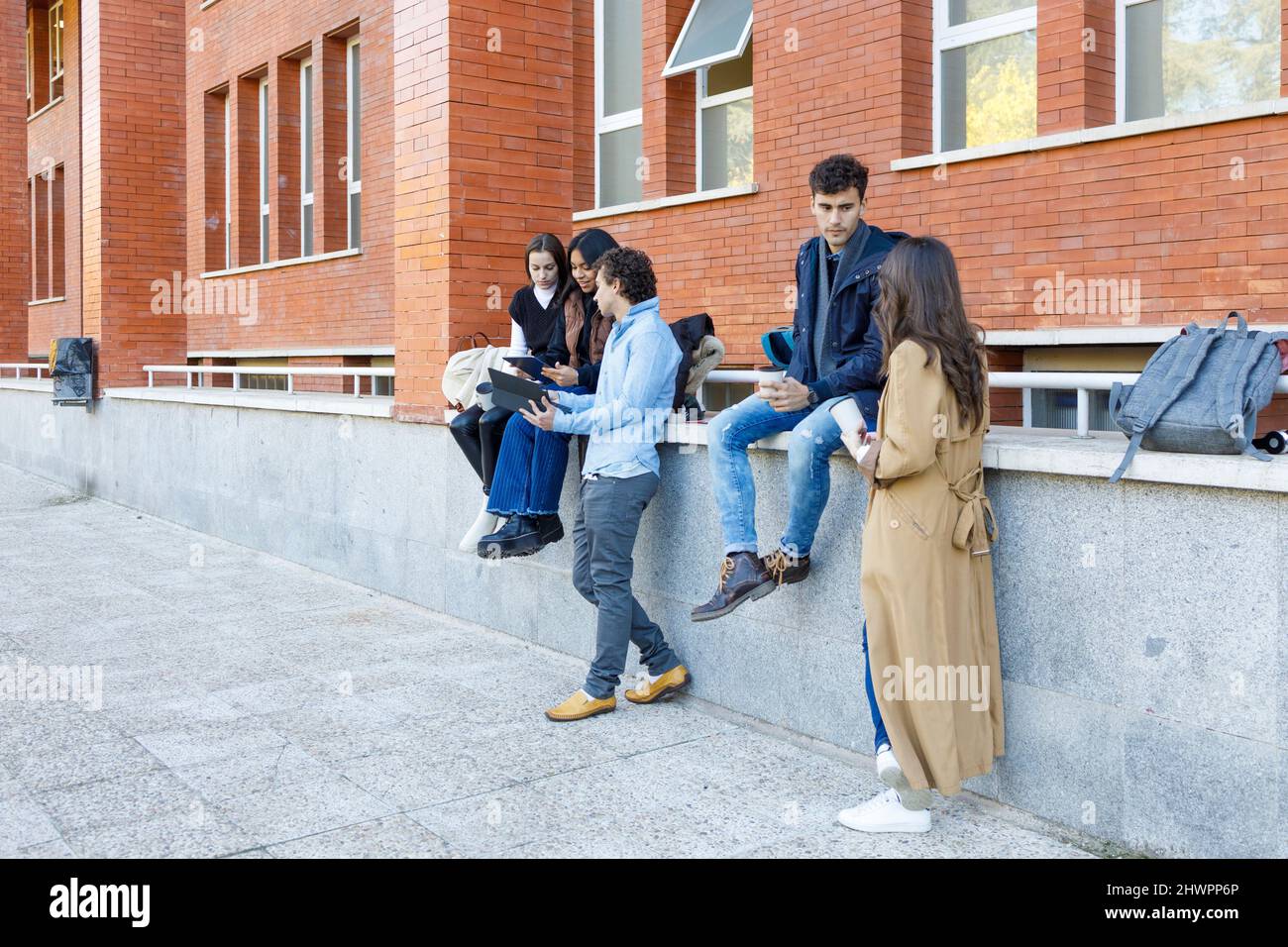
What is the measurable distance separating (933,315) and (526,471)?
2.71 metres

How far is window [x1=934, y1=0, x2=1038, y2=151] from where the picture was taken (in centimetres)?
832

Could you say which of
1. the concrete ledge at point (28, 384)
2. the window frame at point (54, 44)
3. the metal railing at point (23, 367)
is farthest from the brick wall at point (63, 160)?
the concrete ledge at point (28, 384)

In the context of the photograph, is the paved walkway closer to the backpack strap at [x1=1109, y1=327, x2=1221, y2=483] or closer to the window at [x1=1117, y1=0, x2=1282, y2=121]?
the backpack strap at [x1=1109, y1=327, x2=1221, y2=483]

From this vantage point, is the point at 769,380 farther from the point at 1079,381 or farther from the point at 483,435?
the point at 483,435

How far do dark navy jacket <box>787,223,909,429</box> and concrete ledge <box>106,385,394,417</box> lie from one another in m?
4.11

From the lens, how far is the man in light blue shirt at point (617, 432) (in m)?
5.46

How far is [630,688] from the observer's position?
6188 mm

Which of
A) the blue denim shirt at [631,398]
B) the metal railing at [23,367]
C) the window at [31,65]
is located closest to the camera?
the blue denim shirt at [631,398]

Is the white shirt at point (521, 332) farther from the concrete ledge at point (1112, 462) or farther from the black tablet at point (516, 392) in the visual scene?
the concrete ledge at point (1112, 462)

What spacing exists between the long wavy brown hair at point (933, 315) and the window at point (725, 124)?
21.2ft

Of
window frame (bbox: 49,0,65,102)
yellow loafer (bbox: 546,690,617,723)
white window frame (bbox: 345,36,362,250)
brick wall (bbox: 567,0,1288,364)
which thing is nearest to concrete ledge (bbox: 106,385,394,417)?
brick wall (bbox: 567,0,1288,364)

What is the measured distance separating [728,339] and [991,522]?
5.82m

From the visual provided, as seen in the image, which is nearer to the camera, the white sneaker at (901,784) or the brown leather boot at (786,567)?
the white sneaker at (901,784)
